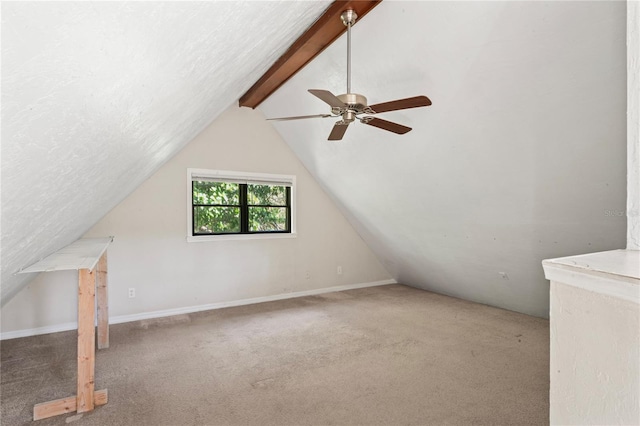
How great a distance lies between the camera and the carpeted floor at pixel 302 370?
1987mm

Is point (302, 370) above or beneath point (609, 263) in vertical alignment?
beneath

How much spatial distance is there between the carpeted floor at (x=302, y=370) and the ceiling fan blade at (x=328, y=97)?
6.35 ft

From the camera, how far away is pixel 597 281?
0.53 m

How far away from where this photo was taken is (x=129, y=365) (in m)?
2.61

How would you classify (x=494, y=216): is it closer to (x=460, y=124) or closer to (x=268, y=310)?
(x=460, y=124)

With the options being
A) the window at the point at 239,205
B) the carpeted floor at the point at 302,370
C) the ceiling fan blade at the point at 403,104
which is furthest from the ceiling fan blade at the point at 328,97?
the window at the point at 239,205

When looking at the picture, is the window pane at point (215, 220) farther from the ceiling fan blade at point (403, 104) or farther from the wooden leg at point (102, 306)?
the ceiling fan blade at point (403, 104)

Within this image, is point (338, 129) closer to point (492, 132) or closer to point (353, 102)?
point (353, 102)

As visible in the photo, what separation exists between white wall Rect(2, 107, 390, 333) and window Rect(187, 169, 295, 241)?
0.11 m

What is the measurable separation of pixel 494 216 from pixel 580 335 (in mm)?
2865

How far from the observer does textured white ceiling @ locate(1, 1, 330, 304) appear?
0.59m

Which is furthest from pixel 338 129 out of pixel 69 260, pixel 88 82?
pixel 69 260

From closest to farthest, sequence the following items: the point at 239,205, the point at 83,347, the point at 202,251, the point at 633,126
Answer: the point at 633,126 < the point at 83,347 < the point at 202,251 < the point at 239,205

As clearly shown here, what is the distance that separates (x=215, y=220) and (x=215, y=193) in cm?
36
